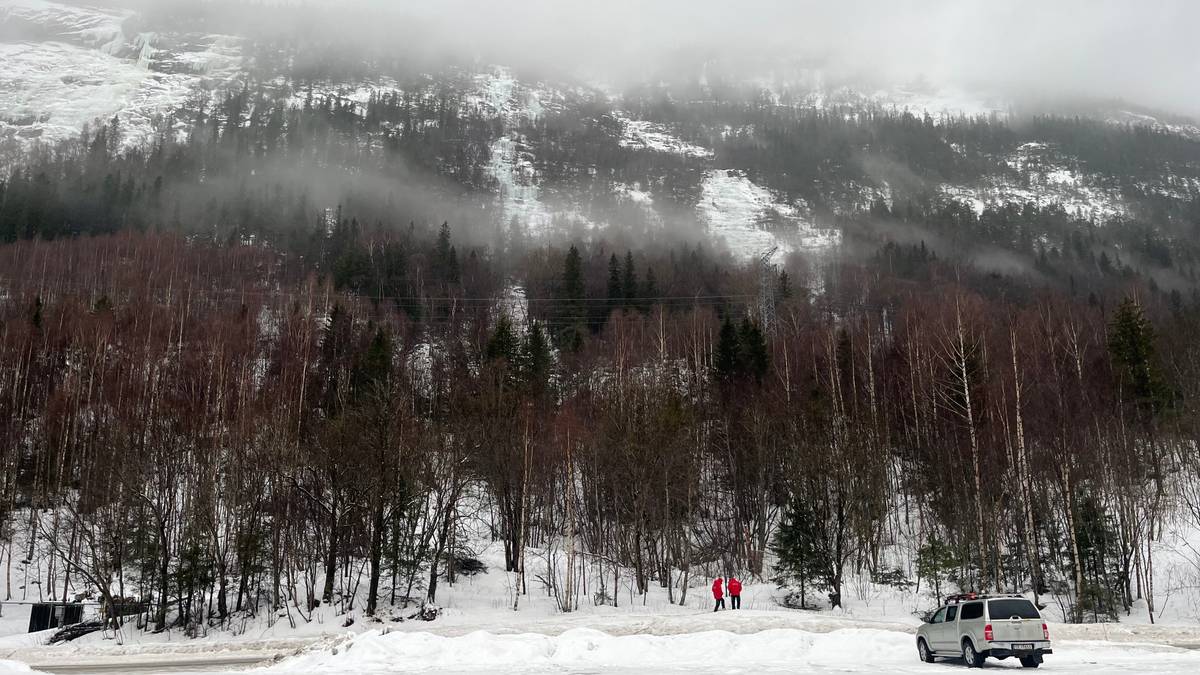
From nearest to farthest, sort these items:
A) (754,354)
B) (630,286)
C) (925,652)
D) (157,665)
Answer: (925,652)
(157,665)
(754,354)
(630,286)

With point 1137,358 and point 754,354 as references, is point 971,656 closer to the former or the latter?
point 1137,358

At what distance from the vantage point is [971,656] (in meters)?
18.7

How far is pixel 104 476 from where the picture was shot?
39.3 metres

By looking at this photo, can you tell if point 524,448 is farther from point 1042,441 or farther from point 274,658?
point 1042,441

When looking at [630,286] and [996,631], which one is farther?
[630,286]

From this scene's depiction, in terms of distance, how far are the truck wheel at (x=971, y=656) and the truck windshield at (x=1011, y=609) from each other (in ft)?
3.23

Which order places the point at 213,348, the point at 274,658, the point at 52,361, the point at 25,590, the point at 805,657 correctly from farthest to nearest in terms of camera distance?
the point at 52,361
the point at 213,348
the point at 25,590
the point at 274,658
the point at 805,657

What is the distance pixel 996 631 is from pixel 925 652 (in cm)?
299

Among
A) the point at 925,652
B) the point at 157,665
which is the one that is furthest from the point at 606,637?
the point at 157,665

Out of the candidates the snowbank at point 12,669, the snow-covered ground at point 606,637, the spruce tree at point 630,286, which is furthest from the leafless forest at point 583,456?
the spruce tree at point 630,286

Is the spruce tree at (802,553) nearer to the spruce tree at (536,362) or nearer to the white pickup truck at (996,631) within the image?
the white pickup truck at (996,631)

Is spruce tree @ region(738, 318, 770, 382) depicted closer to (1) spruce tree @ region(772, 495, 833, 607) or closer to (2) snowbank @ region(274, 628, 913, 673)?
(1) spruce tree @ region(772, 495, 833, 607)

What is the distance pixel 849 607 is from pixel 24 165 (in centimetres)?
20471

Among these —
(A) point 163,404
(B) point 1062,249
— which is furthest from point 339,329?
(B) point 1062,249
